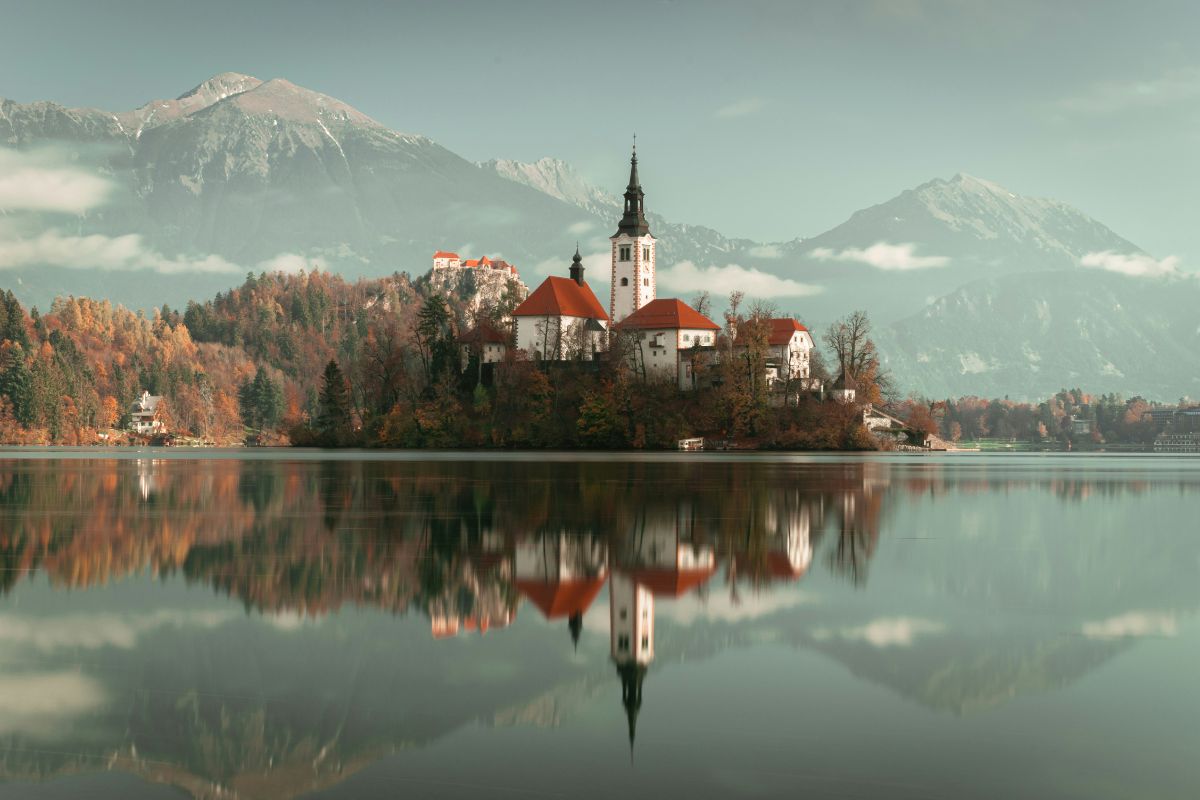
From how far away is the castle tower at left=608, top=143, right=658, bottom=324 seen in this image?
133 metres

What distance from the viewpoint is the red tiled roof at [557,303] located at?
123438 mm

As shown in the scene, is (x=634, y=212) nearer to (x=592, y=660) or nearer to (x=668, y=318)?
(x=668, y=318)

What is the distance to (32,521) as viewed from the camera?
109 ft

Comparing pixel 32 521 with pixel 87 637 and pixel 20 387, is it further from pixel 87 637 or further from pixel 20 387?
pixel 20 387

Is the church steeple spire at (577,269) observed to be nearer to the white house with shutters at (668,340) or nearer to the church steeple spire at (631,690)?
the white house with shutters at (668,340)

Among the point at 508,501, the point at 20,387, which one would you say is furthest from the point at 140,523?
the point at 20,387

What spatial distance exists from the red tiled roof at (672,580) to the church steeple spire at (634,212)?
111980 millimetres

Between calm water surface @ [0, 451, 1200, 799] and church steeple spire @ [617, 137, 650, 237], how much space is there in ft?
337

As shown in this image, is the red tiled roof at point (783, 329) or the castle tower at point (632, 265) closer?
the red tiled roof at point (783, 329)

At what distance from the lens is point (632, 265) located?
437ft

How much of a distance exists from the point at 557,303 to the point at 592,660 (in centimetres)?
10839

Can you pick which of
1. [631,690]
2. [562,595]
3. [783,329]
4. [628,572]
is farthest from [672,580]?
[783,329]

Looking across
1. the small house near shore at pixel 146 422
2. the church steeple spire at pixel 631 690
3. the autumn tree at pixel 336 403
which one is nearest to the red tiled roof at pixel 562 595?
the church steeple spire at pixel 631 690

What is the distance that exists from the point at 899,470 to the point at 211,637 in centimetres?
6520
